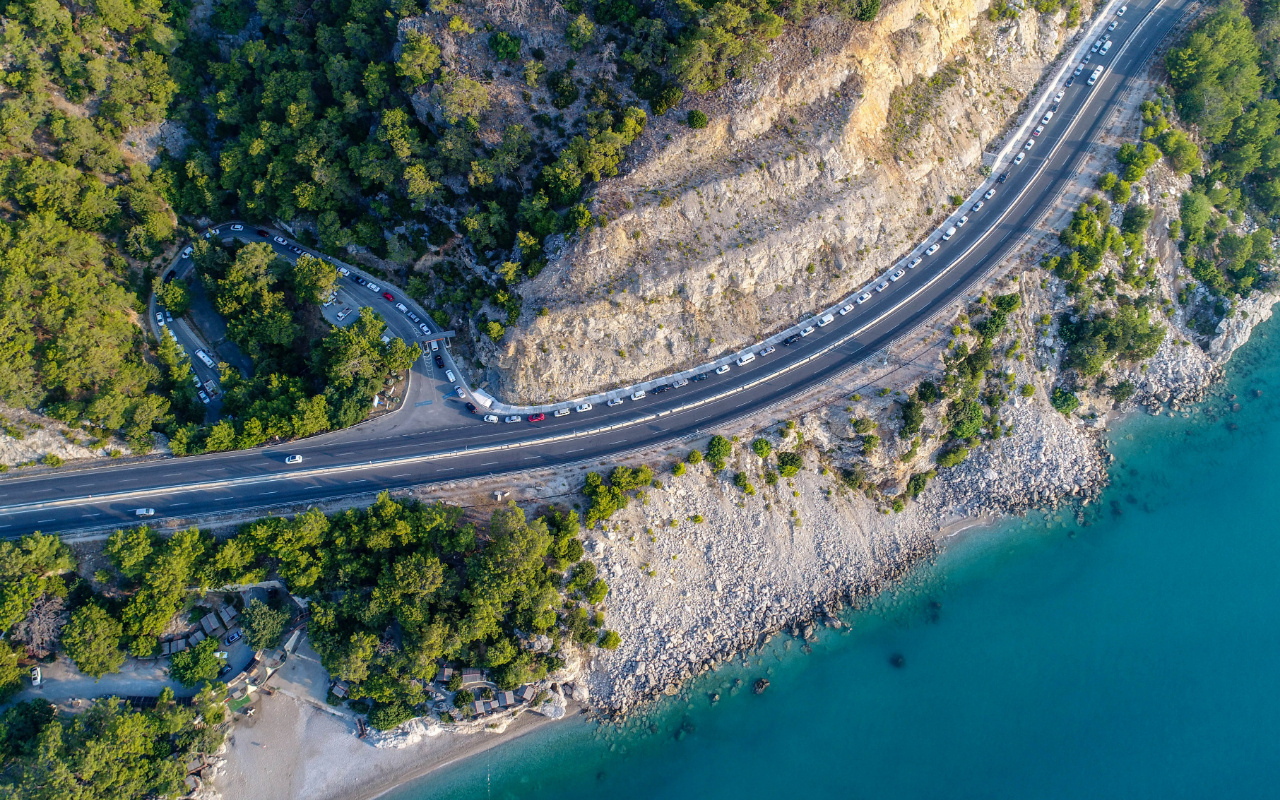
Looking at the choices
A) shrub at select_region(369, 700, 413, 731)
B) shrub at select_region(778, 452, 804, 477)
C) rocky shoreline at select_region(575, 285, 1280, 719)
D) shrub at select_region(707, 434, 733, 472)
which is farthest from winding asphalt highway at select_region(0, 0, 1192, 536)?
shrub at select_region(369, 700, 413, 731)

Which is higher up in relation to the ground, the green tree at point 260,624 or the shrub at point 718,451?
the shrub at point 718,451

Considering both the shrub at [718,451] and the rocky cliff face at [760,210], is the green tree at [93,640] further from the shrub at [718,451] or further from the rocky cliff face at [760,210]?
the shrub at [718,451]

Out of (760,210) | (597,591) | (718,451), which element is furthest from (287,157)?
(597,591)

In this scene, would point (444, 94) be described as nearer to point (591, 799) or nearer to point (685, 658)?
point (685, 658)

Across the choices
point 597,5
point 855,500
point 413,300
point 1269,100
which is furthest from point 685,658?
point 1269,100

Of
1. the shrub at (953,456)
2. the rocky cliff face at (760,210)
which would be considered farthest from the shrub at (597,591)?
the shrub at (953,456)
